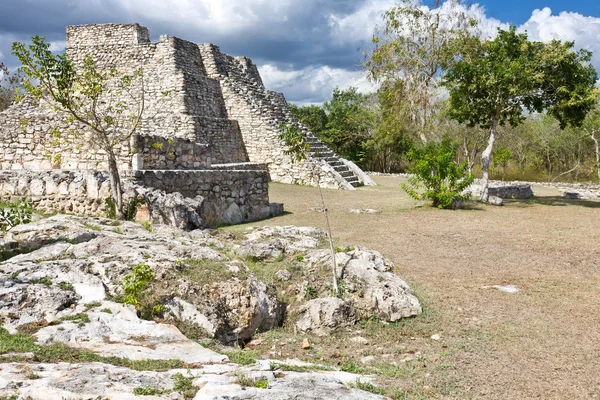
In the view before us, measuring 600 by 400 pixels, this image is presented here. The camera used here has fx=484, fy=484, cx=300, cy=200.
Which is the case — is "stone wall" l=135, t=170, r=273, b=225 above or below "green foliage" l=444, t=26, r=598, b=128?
below

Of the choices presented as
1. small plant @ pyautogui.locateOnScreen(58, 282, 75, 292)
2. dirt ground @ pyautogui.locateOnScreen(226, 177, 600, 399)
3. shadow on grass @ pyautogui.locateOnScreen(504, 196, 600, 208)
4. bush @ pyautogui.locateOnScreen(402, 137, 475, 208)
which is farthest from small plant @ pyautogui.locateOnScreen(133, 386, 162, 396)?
shadow on grass @ pyautogui.locateOnScreen(504, 196, 600, 208)

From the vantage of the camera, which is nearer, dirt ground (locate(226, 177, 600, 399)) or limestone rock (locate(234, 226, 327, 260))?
dirt ground (locate(226, 177, 600, 399))

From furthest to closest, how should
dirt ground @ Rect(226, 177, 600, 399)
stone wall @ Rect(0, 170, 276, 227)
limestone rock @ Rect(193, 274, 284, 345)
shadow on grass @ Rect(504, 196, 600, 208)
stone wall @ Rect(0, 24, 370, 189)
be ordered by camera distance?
stone wall @ Rect(0, 24, 370, 189) < shadow on grass @ Rect(504, 196, 600, 208) < stone wall @ Rect(0, 170, 276, 227) < limestone rock @ Rect(193, 274, 284, 345) < dirt ground @ Rect(226, 177, 600, 399)

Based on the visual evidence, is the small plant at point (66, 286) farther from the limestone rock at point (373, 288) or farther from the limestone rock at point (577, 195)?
the limestone rock at point (577, 195)

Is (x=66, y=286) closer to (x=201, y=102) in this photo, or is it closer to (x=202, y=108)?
(x=202, y=108)

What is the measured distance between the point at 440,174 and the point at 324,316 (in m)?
8.97

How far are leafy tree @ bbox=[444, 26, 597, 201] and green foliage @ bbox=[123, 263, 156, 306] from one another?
11931 millimetres

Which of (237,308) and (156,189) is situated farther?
(156,189)

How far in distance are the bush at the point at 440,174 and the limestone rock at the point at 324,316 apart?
8041 mm

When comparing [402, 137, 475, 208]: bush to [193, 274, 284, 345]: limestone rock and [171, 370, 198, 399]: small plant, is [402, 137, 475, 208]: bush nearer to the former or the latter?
[193, 274, 284, 345]: limestone rock

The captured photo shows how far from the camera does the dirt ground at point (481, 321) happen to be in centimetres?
349

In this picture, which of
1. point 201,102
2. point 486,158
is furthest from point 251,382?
point 201,102

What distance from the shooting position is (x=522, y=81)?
45.3ft

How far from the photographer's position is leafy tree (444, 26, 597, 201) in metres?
13.6
